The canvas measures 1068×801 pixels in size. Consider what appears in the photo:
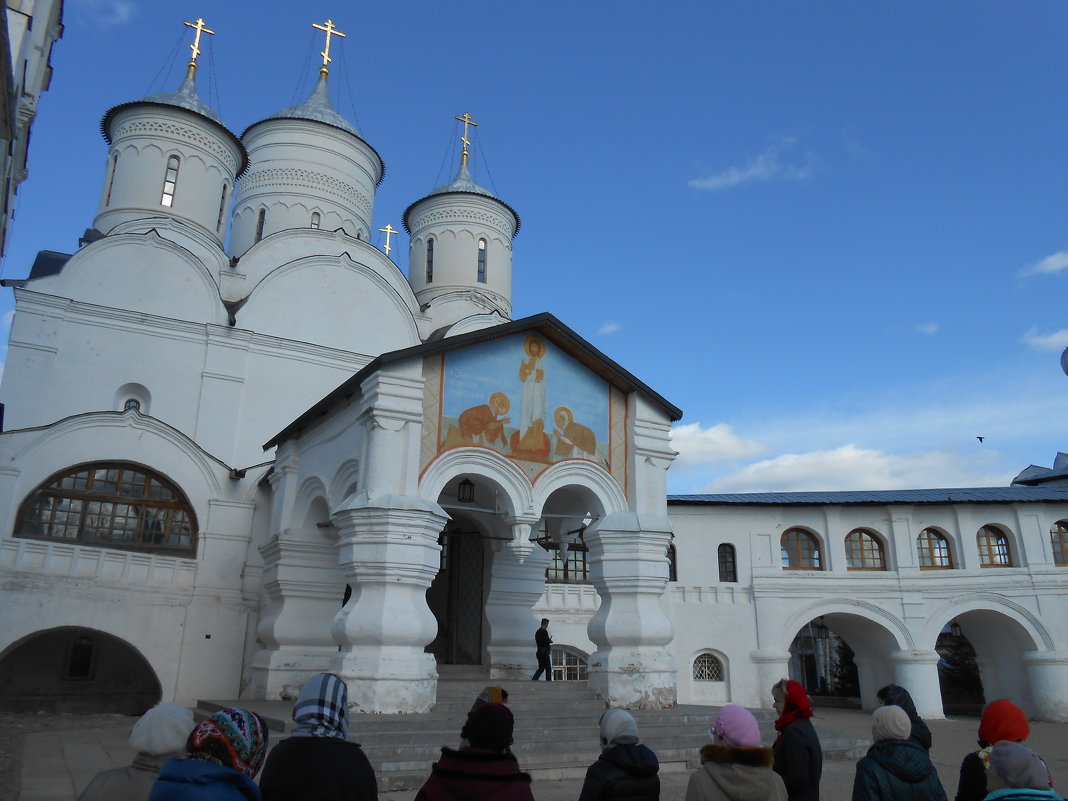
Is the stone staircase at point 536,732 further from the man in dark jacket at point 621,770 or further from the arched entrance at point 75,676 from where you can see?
the arched entrance at point 75,676

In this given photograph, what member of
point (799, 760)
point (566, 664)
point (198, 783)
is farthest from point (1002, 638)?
point (198, 783)

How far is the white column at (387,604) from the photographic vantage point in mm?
9000

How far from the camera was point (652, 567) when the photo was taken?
35.7 feet

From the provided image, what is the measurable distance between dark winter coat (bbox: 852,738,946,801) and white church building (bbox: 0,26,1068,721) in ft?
20.1

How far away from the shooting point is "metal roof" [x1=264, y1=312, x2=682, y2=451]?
10.4 m

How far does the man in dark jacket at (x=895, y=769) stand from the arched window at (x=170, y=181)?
17.4 meters

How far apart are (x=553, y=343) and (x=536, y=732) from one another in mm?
4924

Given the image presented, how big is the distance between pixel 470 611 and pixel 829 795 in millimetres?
6752

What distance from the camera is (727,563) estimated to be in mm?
18375

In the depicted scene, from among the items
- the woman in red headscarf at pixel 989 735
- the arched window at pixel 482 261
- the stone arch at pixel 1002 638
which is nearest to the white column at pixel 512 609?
the woman in red headscarf at pixel 989 735

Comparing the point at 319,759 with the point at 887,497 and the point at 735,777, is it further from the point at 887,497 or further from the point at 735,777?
the point at 887,497

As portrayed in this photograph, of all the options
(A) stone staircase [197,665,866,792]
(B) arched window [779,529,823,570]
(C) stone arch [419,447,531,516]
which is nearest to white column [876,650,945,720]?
(B) arched window [779,529,823,570]

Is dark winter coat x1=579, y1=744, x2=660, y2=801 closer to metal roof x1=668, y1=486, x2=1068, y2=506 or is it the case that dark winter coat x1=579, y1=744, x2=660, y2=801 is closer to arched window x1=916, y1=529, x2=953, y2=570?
metal roof x1=668, y1=486, x2=1068, y2=506

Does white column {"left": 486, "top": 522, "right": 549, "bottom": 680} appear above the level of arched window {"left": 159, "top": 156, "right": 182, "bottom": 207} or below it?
below
